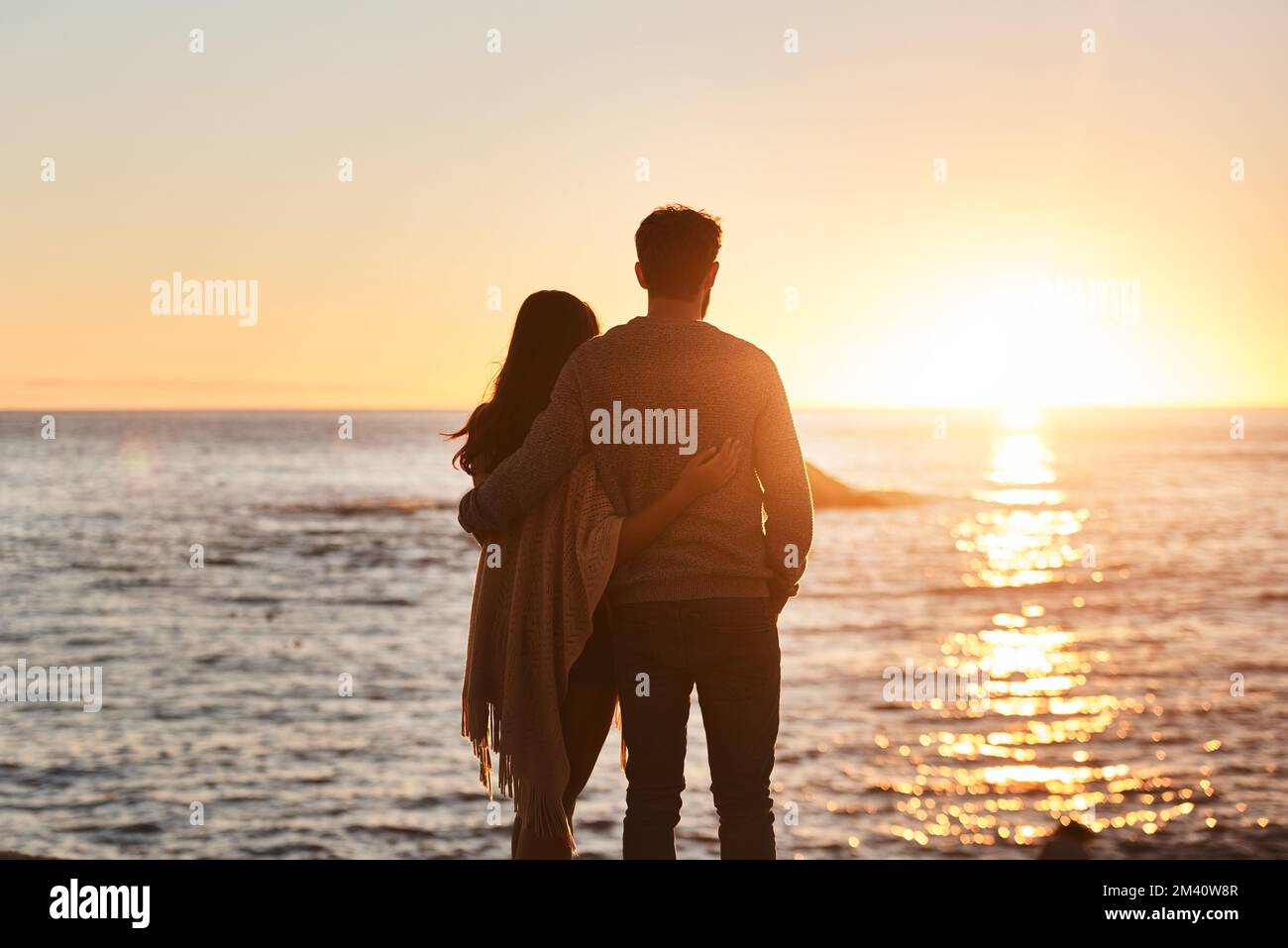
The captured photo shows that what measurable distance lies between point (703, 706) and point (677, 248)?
1.40 meters

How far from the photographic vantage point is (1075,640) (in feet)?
78.2

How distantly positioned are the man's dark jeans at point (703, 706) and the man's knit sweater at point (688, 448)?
0.08 metres

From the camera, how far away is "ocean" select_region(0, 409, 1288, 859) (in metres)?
12.6

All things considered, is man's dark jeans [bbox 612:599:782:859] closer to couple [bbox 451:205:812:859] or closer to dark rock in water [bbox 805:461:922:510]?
couple [bbox 451:205:812:859]

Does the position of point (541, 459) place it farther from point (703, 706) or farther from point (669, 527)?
point (703, 706)

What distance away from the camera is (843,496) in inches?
2120

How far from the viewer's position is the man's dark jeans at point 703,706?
12.0 ft

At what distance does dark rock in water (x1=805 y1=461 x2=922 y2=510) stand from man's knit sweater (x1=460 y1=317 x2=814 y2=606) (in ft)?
148

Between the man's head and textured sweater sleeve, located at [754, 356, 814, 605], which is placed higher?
the man's head

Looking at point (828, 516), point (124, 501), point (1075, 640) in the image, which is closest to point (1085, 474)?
point (828, 516)

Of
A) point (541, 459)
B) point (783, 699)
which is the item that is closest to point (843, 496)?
point (783, 699)

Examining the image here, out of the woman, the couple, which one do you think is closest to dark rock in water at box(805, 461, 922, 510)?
the woman
